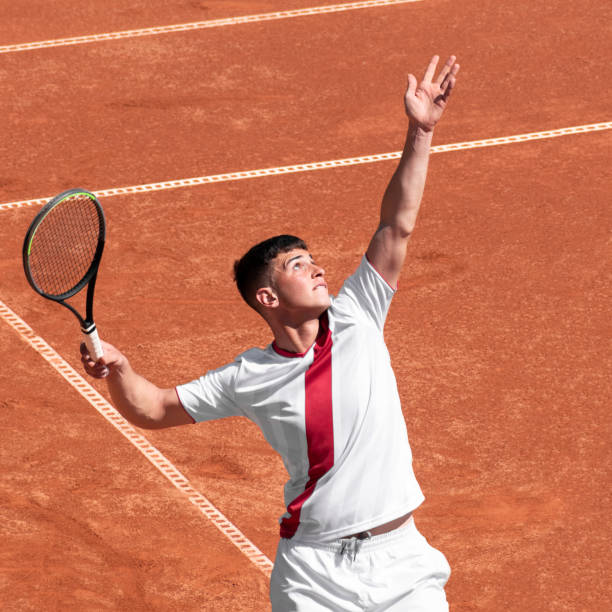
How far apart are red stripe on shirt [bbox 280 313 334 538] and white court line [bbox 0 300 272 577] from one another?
2.45 metres

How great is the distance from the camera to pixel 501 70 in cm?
1449

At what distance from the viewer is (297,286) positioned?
5.05 m

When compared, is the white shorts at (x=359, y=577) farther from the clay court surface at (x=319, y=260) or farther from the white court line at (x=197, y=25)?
the white court line at (x=197, y=25)

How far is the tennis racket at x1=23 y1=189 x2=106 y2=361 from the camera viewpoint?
5176 mm

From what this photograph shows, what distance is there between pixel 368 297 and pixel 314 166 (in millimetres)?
7281

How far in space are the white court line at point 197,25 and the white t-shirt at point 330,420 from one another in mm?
11109

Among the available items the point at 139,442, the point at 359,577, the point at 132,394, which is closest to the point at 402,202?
the point at 132,394

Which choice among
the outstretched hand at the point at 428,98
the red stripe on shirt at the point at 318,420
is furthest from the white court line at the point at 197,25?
the red stripe on shirt at the point at 318,420

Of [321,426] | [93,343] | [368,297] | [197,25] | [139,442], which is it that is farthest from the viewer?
[197,25]

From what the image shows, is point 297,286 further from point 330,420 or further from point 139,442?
point 139,442

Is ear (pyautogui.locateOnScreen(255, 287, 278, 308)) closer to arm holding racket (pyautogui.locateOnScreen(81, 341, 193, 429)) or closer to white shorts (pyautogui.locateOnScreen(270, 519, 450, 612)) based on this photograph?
arm holding racket (pyautogui.locateOnScreen(81, 341, 193, 429))

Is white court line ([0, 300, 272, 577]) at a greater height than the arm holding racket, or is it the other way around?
the arm holding racket

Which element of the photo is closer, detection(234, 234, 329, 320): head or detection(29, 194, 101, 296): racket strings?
detection(234, 234, 329, 320): head

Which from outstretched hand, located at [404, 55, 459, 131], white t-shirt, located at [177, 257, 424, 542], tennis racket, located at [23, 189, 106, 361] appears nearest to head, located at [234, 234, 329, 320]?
white t-shirt, located at [177, 257, 424, 542]
